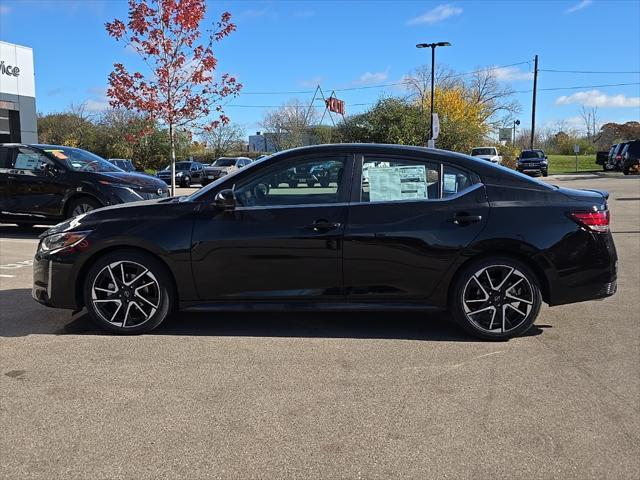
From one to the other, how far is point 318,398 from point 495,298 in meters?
1.86

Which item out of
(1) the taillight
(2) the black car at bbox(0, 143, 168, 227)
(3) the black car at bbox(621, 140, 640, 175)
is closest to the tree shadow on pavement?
(1) the taillight

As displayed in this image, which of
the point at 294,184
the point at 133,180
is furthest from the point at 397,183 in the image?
the point at 133,180

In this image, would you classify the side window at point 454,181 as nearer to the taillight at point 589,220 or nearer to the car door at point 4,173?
the taillight at point 589,220

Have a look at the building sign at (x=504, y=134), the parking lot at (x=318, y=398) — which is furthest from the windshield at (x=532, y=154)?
the parking lot at (x=318, y=398)

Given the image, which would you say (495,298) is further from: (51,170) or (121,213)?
(51,170)

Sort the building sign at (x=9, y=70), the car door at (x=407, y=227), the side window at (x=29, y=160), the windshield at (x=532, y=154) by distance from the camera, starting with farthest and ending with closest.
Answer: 1. the windshield at (x=532, y=154)
2. the building sign at (x=9, y=70)
3. the side window at (x=29, y=160)
4. the car door at (x=407, y=227)

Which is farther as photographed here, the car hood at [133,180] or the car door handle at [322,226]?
the car hood at [133,180]

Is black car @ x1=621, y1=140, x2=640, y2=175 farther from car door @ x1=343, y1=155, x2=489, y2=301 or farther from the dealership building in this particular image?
car door @ x1=343, y1=155, x2=489, y2=301

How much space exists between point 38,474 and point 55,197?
8688 mm

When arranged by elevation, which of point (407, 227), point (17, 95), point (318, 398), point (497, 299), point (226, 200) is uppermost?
→ point (17, 95)

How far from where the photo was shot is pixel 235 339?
4.87 metres

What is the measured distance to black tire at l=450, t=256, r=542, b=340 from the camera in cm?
472

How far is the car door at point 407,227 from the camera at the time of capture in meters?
4.69

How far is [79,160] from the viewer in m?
11.1
